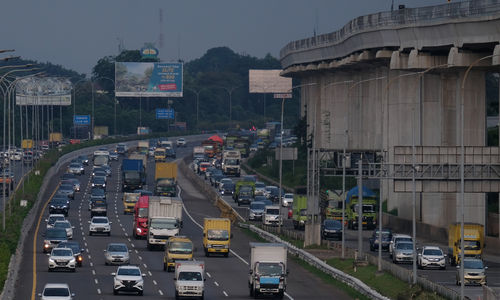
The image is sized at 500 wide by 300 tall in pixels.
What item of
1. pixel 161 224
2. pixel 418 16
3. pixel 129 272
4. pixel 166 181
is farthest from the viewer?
pixel 166 181

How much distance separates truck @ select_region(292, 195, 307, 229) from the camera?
95444 millimetres

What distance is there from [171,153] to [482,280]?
124m

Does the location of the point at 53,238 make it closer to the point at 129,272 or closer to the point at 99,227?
the point at 99,227

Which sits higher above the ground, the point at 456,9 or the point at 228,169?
the point at 456,9

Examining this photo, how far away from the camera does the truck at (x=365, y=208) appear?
96.9 meters

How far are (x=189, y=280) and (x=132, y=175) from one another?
7476 centimetres

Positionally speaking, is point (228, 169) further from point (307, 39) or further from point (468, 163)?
point (468, 163)

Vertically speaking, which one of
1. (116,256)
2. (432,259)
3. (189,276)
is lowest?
(432,259)

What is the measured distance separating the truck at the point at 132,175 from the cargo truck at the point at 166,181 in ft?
6.08

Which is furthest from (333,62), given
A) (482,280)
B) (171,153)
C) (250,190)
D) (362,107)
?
Answer: (482,280)

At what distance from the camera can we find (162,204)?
78750mm

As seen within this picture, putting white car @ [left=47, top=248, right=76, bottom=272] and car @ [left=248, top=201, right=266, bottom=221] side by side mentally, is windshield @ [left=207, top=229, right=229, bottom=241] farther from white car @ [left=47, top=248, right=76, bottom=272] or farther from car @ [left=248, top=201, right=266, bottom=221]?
car @ [left=248, top=201, right=266, bottom=221]

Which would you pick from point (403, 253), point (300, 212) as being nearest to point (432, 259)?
point (403, 253)

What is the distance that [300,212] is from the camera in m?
96.4
